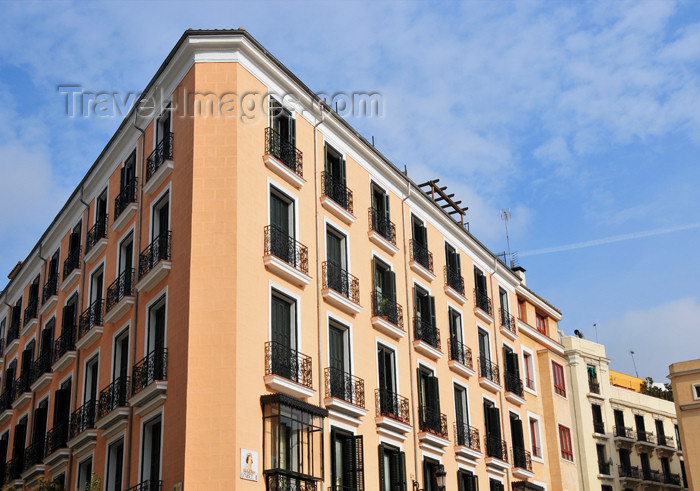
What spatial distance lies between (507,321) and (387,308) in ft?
41.8

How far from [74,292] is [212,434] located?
46.2ft

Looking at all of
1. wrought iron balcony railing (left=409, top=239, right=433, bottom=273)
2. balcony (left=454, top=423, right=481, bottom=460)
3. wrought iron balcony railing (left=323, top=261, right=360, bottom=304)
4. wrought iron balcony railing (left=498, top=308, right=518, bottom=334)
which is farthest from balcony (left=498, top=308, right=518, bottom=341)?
wrought iron balcony railing (left=323, top=261, right=360, bottom=304)

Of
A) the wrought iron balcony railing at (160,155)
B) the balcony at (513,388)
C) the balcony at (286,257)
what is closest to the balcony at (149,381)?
the balcony at (286,257)

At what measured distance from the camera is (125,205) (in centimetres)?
3194

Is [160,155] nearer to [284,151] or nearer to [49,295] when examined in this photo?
[284,151]

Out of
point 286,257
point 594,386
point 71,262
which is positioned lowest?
point 286,257

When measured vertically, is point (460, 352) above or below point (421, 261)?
below

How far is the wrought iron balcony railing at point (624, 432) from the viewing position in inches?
2251

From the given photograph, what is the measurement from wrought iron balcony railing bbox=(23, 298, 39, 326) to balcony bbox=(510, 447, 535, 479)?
74.8 ft

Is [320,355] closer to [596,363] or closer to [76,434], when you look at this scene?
[76,434]

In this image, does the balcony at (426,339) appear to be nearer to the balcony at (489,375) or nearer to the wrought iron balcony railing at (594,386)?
the balcony at (489,375)

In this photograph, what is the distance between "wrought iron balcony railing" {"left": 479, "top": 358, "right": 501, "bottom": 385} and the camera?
40.1m

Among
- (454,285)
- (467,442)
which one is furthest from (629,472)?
(454,285)

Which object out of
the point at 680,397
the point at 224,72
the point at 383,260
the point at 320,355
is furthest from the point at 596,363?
the point at 224,72
